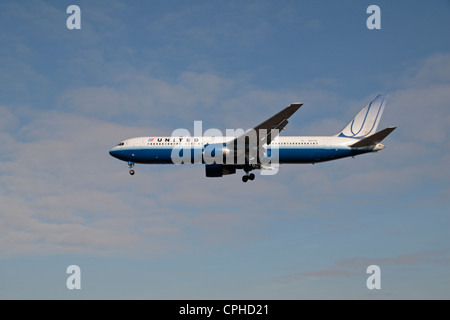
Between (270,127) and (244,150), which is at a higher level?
(270,127)

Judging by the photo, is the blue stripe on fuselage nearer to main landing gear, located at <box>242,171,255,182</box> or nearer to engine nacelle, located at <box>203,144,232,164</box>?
engine nacelle, located at <box>203,144,232,164</box>

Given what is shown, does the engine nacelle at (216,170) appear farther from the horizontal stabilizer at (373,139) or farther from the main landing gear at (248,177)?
the horizontal stabilizer at (373,139)

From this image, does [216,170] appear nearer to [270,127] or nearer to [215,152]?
[215,152]

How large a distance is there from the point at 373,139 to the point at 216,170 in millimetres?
18490

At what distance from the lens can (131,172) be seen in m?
59.5

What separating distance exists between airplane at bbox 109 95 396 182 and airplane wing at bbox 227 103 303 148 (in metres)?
0.23

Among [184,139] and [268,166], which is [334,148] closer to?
[268,166]

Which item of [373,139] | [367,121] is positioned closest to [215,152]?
[373,139]

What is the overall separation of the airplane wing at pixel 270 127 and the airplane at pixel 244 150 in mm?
233

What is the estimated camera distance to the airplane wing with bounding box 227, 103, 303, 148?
45.9 m

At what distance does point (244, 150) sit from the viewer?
54.8 metres

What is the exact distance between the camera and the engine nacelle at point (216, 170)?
60.0 m

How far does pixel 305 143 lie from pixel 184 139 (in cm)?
1410

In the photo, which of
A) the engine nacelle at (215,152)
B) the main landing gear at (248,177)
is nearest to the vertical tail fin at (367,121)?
the main landing gear at (248,177)
